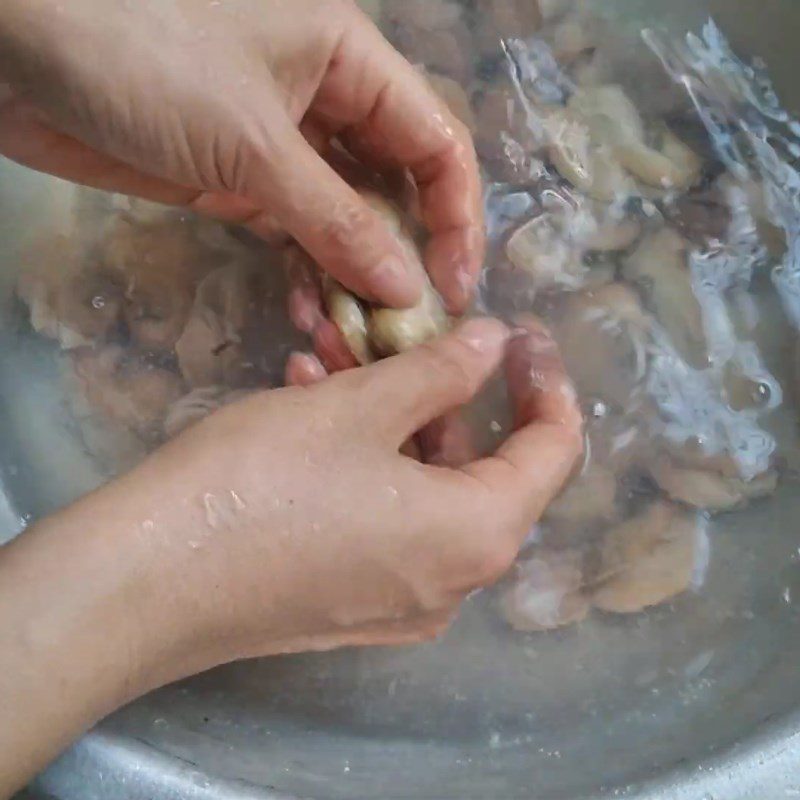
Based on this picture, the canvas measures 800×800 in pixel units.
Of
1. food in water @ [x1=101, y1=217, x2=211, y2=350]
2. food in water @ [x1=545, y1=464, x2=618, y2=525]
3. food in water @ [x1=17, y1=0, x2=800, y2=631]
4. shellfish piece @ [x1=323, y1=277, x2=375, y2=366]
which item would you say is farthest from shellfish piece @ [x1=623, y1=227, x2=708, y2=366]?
food in water @ [x1=101, y1=217, x2=211, y2=350]

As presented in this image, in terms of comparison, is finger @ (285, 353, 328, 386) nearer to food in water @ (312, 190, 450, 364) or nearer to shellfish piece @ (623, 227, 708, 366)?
food in water @ (312, 190, 450, 364)

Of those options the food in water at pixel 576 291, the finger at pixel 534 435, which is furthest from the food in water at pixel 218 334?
the finger at pixel 534 435

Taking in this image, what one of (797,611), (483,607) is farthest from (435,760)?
(797,611)

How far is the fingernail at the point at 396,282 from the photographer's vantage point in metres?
0.61

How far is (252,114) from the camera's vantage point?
560 millimetres

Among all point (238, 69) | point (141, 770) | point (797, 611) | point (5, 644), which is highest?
point (238, 69)

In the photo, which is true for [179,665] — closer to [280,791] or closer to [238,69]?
[280,791]

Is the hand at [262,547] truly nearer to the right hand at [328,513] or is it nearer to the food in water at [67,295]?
the right hand at [328,513]

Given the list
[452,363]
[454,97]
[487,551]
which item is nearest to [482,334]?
[452,363]

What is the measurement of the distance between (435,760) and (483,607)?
113 mm

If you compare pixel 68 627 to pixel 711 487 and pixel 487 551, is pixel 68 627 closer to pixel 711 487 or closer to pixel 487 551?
pixel 487 551

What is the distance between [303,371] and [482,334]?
0.41 ft

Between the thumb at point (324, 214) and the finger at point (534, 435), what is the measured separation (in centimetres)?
11

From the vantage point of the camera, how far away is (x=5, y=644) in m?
0.47
